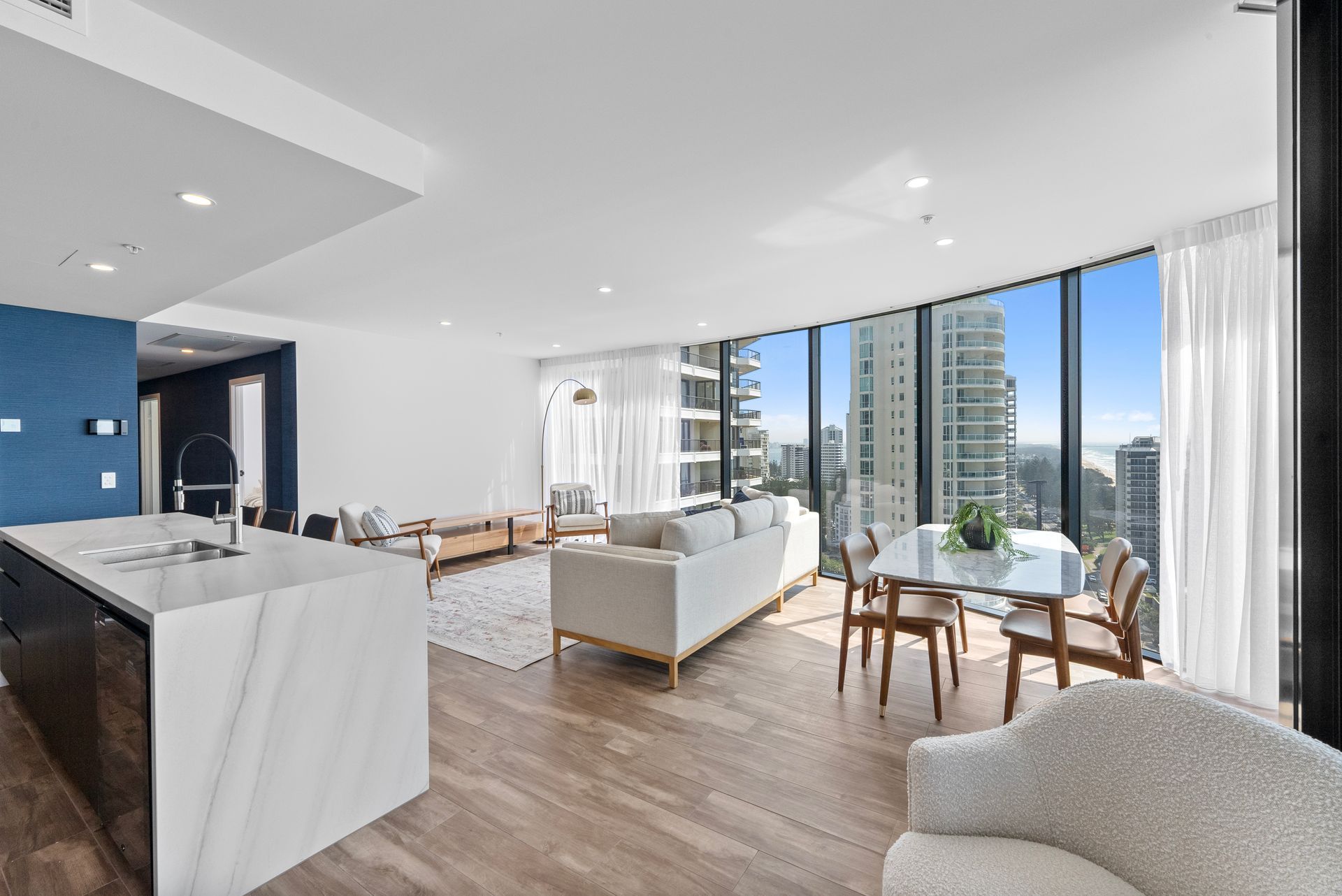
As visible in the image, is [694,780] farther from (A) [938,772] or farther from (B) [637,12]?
(B) [637,12]

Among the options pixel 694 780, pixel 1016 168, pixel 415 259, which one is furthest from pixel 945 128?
pixel 415 259

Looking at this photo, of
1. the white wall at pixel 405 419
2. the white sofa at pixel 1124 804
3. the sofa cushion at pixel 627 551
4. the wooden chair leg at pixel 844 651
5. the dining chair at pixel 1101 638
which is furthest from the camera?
the white wall at pixel 405 419

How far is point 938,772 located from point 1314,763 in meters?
0.62

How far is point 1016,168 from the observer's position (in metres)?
2.45

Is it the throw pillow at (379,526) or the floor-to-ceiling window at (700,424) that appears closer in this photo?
the throw pillow at (379,526)

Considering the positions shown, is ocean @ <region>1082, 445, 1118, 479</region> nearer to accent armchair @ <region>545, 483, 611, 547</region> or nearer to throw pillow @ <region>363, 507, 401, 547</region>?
accent armchair @ <region>545, 483, 611, 547</region>

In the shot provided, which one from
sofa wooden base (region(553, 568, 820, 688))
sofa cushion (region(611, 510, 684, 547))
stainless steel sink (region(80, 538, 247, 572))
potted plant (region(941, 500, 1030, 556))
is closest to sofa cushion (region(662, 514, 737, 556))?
sofa cushion (region(611, 510, 684, 547))

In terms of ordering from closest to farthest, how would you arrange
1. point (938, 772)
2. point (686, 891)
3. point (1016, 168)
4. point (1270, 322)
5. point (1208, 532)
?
point (938, 772)
point (686, 891)
point (1016, 168)
point (1270, 322)
point (1208, 532)

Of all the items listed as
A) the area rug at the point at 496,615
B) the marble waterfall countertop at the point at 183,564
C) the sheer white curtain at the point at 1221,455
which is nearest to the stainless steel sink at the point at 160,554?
the marble waterfall countertop at the point at 183,564

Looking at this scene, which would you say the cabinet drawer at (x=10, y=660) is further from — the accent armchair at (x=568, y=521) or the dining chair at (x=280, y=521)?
the accent armchair at (x=568, y=521)

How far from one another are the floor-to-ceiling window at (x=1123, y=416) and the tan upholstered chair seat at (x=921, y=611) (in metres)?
1.46

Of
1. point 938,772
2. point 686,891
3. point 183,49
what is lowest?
point 686,891

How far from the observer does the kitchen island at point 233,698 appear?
5.24 ft

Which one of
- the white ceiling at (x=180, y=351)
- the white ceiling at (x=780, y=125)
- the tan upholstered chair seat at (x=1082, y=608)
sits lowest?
the tan upholstered chair seat at (x=1082, y=608)
